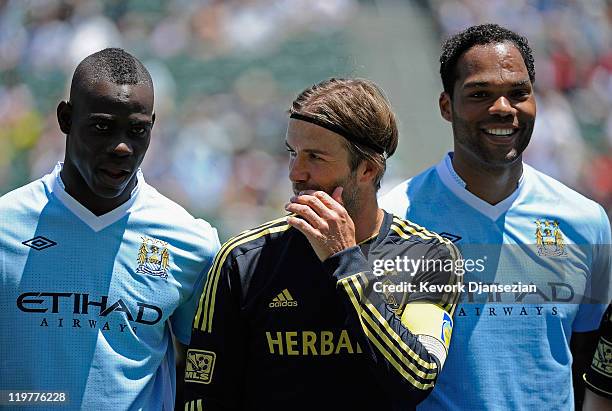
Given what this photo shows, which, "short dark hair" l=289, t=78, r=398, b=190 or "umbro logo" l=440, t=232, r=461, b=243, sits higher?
"short dark hair" l=289, t=78, r=398, b=190

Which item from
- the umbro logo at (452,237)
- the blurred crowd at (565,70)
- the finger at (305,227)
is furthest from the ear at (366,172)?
the blurred crowd at (565,70)

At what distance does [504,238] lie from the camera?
3137 millimetres

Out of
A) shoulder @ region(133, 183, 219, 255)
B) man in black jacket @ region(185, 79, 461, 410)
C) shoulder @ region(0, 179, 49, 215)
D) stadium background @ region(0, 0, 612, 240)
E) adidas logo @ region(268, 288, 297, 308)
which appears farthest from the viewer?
stadium background @ region(0, 0, 612, 240)

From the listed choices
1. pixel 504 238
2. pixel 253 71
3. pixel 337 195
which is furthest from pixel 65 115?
pixel 253 71

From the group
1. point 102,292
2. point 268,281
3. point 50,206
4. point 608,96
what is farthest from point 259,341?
point 608,96

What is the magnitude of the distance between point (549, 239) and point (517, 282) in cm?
20

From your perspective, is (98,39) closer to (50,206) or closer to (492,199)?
(50,206)

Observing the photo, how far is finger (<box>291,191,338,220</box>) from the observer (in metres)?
2.40

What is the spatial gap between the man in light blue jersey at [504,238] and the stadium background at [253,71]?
1228mm

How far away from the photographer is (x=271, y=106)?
520 cm

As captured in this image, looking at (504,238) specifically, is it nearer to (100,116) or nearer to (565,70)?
(100,116)

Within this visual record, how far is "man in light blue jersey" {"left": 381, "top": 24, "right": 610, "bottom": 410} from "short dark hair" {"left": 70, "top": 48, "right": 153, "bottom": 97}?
0.98 metres

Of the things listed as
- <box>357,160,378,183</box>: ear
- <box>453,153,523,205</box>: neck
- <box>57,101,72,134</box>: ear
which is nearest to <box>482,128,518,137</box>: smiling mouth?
<box>453,153,523,205</box>: neck

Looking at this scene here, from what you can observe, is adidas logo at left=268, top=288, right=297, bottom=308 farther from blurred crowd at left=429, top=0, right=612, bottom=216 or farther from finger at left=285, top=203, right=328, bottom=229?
blurred crowd at left=429, top=0, right=612, bottom=216
